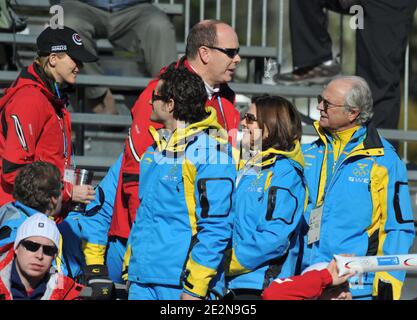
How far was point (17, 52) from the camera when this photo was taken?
9273 millimetres

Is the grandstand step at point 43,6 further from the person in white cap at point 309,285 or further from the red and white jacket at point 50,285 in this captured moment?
the person in white cap at point 309,285

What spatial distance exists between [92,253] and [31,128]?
76 cm

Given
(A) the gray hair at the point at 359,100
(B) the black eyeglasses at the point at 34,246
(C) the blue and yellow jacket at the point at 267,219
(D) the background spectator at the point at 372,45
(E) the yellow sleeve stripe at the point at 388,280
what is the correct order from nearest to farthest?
(B) the black eyeglasses at the point at 34,246 < (C) the blue and yellow jacket at the point at 267,219 < (E) the yellow sleeve stripe at the point at 388,280 < (A) the gray hair at the point at 359,100 < (D) the background spectator at the point at 372,45

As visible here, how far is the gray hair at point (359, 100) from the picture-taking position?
250 inches

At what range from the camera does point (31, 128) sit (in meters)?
6.23

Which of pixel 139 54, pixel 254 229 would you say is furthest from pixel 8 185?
pixel 139 54

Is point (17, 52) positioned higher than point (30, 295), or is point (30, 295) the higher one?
point (17, 52)

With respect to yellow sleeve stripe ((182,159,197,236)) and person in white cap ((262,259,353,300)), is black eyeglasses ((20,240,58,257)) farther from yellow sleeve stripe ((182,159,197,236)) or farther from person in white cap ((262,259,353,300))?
person in white cap ((262,259,353,300))

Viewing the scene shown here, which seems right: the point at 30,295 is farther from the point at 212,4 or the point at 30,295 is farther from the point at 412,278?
the point at 212,4

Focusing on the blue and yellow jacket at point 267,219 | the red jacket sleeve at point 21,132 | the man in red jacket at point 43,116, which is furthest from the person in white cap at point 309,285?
the red jacket sleeve at point 21,132

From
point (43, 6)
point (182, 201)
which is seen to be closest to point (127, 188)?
point (182, 201)

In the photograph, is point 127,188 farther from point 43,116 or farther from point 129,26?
point 129,26

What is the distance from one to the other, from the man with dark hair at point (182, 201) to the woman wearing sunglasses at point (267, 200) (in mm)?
273

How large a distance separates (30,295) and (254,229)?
1.12 m
